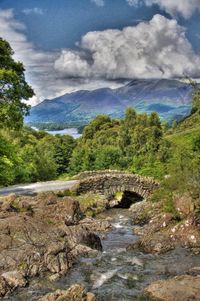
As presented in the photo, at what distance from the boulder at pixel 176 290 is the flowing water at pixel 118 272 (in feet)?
2.15

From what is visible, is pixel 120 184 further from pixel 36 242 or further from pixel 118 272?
pixel 118 272

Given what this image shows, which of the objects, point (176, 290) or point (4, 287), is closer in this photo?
point (176, 290)

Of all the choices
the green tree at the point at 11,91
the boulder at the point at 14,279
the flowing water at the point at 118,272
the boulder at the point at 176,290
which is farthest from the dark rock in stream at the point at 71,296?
the green tree at the point at 11,91

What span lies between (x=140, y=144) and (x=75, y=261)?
→ 8193cm

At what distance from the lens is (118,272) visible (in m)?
25.1

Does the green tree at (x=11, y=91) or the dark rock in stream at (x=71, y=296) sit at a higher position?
the green tree at (x=11, y=91)

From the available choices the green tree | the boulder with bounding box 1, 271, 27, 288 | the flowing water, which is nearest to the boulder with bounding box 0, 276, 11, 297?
the boulder with bounding box 1, 271, 27, 288

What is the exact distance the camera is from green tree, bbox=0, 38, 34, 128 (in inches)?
1565

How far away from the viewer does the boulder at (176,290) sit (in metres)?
19.9

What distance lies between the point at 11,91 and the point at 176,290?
26187 millimetres

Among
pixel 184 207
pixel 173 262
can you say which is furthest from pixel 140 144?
pixel 173 262

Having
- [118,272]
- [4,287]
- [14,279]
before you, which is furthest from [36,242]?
[118,272]

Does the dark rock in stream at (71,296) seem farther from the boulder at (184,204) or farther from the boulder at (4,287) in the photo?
the boulder at (184,204)

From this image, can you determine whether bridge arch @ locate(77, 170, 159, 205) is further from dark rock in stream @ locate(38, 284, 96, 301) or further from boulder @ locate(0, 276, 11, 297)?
dark rock in stream @ locate(38, 284, 96, 301)
